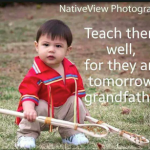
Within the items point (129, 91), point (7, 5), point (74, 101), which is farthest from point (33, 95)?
point (7, 5)

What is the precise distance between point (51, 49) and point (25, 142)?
2.40ft

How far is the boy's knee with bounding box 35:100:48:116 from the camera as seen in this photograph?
9.79ft


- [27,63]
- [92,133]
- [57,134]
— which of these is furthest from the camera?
[27,63]

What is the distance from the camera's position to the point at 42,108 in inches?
118

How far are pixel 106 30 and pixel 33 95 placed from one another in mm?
7921

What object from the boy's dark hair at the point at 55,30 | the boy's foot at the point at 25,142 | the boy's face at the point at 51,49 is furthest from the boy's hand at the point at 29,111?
the boy's dark hair at the point at 55,30

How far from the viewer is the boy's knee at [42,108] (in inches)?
117

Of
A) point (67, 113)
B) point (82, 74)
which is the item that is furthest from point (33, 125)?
point (82, 74)

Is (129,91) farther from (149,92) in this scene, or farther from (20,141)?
(20,141)

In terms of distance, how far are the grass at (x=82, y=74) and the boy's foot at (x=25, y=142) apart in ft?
0.21

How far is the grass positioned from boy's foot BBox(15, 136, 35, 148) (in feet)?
0.21

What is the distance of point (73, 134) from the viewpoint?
3125 millimetres

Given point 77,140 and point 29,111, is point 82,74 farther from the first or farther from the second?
point 29,111

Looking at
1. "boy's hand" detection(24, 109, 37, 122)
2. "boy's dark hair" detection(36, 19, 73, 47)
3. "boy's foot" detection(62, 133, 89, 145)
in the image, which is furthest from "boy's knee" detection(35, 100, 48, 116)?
"boy's dark hair" detection(36, 19, 73, 47)
